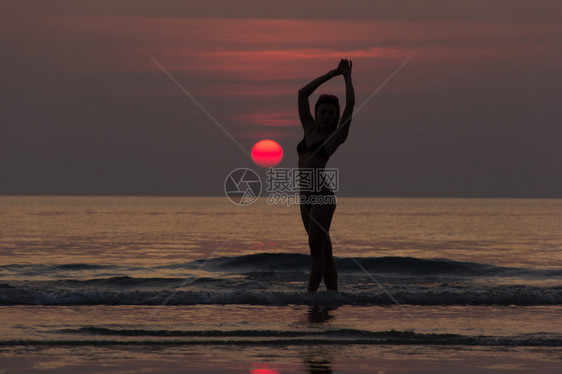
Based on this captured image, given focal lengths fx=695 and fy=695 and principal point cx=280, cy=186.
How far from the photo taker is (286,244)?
26.4 metres

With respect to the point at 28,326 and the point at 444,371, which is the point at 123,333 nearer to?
the point at 28,326

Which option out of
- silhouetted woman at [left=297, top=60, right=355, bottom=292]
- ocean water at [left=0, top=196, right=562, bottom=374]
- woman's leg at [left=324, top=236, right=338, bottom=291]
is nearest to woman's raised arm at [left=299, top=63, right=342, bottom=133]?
silhouetted woman at [left=297, top=60, right=355, bottom=292]

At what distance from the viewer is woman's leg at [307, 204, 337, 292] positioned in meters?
8.57

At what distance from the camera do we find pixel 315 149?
28.0ft

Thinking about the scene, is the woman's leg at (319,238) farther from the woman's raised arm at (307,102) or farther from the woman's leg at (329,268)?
the woman's raised arm at (307,102)

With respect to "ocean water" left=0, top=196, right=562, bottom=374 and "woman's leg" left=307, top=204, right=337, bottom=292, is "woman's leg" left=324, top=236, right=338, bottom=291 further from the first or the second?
"ocean water" left=0, top=196, right=562, bottom=374

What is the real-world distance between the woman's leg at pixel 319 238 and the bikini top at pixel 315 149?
2.06ft

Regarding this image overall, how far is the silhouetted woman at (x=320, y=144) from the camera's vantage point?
8.23m

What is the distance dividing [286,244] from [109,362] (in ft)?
67.5

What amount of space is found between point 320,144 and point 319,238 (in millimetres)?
1171

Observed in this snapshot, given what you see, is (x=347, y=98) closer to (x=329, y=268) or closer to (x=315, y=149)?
(x=315, y=149)

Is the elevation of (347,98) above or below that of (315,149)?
above

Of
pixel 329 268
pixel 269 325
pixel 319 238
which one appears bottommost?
pixel 269 325

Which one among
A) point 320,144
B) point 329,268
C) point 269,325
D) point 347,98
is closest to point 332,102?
point 347,98
